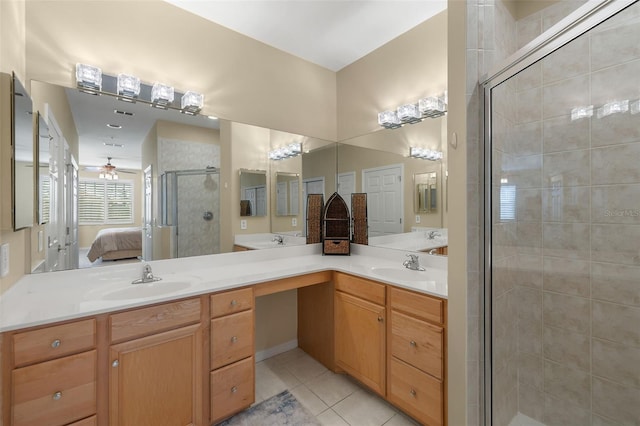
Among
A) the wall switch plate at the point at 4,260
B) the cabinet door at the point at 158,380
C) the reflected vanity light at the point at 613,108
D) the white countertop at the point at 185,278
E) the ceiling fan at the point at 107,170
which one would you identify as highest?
the reflected vanity light at the point at 613,108

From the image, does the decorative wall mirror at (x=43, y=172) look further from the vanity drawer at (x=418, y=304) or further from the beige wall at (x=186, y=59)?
the vanity drawer at (x=418, y=304)

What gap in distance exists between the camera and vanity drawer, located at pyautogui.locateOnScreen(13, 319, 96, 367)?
3.45 feet

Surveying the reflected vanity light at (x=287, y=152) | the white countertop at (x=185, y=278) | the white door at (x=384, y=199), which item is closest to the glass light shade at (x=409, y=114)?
the white door at (x=384, y=199)

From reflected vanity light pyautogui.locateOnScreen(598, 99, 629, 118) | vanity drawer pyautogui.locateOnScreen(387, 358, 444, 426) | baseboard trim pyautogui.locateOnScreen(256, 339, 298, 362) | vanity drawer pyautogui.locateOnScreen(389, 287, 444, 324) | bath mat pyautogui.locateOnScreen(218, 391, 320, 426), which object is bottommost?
bath mat pyautogui.locateOnScreen(218, 391, 320, 426)

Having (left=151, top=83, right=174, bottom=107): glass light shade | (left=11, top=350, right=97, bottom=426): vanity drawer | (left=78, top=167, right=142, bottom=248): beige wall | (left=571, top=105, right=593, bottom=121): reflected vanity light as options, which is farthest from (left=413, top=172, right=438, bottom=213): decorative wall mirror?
(left=11, top=350, right=97, bottom=426): vanity drawer

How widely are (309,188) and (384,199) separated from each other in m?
0.75

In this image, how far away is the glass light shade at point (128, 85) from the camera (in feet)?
5.69

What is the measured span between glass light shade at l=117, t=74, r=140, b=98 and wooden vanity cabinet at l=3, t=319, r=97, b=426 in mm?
1384

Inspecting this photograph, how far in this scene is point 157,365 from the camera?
138 cm

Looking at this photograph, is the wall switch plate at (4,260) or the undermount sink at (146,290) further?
the undermount sink at (146,290)

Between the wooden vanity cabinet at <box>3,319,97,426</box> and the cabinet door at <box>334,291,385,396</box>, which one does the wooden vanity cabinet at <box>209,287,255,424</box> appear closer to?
the wooden vanity cabinet at <box>3,319,97,426</box>

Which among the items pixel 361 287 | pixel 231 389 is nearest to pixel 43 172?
pixel 231 389

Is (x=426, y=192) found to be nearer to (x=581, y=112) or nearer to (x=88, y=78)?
(x=581, y=112)

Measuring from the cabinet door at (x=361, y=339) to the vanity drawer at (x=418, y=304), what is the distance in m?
0.14
